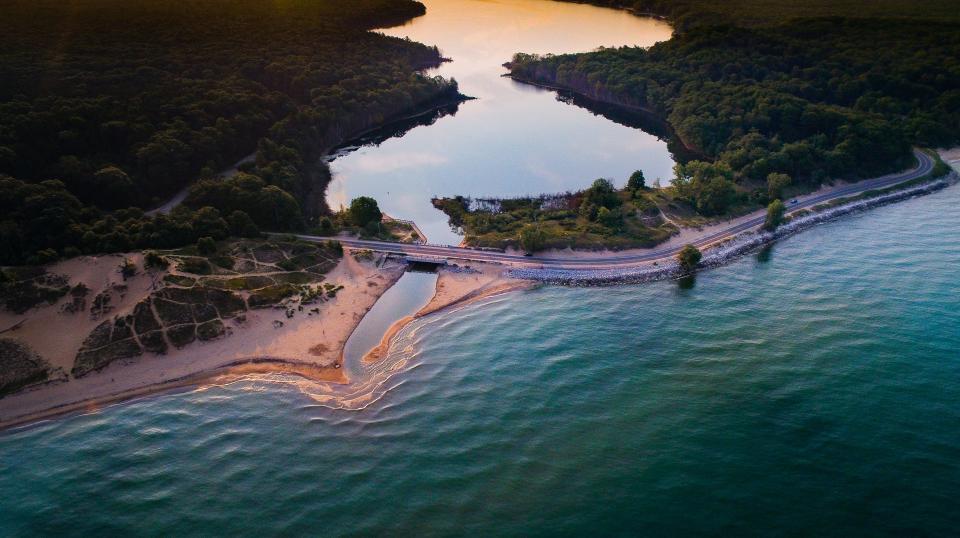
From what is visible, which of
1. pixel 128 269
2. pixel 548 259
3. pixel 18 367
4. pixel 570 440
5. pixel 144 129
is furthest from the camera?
pixel 144 129

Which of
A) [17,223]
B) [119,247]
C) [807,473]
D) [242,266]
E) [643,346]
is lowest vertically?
[807,473]

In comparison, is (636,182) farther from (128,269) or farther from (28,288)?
(28,288)

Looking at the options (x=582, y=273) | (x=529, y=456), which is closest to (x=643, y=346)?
(x=582, y=273)

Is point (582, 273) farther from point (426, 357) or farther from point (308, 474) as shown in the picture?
point (308, 474)

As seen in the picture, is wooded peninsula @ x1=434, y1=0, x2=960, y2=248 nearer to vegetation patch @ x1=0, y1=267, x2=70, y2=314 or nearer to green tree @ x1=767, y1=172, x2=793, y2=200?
green tree @ x1=767, y1=172, x2=793, y2=200

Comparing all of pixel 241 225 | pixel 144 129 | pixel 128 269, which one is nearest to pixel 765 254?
pixel 241 225

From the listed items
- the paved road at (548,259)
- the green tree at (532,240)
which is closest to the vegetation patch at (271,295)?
the paved road at (548,259)

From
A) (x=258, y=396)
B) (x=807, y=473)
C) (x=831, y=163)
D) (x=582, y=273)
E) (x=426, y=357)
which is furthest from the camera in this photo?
(x=831, y=163)
